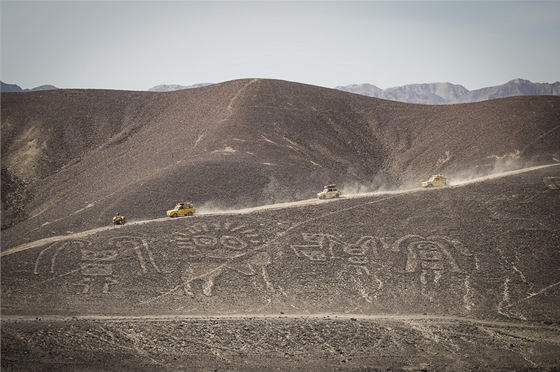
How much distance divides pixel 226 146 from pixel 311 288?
3969cm

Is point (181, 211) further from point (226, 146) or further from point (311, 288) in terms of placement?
point (226, 146)

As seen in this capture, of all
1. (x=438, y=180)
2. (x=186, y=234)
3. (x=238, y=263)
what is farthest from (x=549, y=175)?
(x=186, y=234)

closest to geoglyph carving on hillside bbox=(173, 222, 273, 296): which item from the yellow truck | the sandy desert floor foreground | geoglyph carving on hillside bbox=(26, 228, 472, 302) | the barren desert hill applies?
geoglyph carving on hillside bbox=(26, 228, 472, 302)

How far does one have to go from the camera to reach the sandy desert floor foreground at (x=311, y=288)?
26500 mm

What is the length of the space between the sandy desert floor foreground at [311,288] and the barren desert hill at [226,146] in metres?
13.3

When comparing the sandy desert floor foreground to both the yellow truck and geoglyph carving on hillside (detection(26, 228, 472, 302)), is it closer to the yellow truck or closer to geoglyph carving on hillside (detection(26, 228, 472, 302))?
geoglyph carving on hillside (detection(26, 228, 472, 302))

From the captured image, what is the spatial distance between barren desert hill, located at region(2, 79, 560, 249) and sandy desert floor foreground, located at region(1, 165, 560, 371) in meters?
13.3

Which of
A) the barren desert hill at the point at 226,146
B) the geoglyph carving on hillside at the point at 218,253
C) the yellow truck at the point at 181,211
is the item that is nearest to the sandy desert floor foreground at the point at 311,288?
the geoglyph carving on hillside at the point at 218,253

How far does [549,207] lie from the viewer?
41.8 metres

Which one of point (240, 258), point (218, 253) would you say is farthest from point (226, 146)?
point (240, 258)

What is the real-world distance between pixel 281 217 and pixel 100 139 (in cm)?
5237

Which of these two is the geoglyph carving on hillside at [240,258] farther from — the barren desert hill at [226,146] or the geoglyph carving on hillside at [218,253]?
the barren desert hill at [226,146]

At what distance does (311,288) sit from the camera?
3531 cm

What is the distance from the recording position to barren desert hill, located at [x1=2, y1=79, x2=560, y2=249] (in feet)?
197
